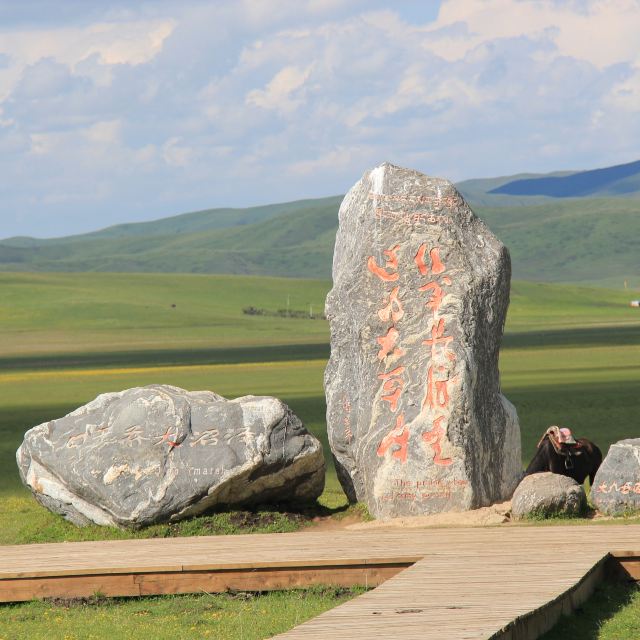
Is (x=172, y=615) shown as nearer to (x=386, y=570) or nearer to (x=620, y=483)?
(x=386, y=570)

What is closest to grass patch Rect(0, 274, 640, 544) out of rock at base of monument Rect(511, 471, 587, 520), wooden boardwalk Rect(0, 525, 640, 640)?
rock at base of monument Rect(511, 471, 587, 520)

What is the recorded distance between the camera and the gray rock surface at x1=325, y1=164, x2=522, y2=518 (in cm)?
1582

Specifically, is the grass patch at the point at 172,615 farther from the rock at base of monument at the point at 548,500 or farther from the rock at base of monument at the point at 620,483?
the rock at base of monument at the point at 620,483

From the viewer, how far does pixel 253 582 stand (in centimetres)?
1215

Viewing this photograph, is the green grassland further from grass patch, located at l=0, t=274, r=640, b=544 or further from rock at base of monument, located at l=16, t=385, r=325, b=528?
rock at base of monument, located at l=16, t=385, r=325, b=528

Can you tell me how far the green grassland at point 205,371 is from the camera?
11742mm

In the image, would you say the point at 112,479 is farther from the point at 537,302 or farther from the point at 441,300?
the point at 537,302

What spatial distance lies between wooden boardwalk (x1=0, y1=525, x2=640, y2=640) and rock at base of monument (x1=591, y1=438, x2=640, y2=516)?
166 centimetres

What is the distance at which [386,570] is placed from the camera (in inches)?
479

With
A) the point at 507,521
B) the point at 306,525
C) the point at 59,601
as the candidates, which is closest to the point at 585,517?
the point at 507,521

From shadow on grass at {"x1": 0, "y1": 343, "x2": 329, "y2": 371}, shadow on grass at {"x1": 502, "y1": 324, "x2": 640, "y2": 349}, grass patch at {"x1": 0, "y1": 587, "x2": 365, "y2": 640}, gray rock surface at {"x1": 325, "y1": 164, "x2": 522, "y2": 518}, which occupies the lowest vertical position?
shadow on grass at {"x1": 502, "y1": 324, "x2": 640, "y2": 349}

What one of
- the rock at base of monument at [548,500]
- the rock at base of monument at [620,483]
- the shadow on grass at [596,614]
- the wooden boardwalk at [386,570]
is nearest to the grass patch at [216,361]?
the rock at base of monument at [548,500]

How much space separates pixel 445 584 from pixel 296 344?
203 ft

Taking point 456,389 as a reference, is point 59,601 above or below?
below
